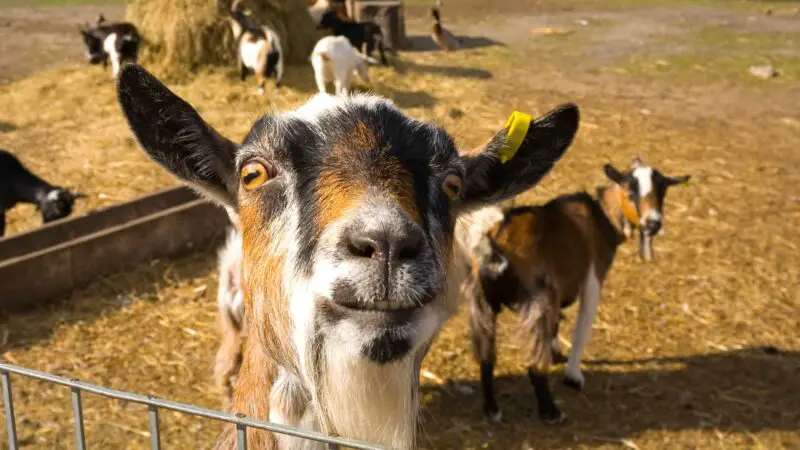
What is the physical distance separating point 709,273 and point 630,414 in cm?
307

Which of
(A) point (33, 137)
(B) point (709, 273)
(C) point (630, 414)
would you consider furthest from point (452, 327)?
(A) point (33, 137)

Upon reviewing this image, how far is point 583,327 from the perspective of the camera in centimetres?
717

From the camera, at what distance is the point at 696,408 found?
22.6 feet

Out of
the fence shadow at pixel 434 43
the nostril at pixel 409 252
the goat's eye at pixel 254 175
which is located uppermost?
the fence shadow at pixel 434 43

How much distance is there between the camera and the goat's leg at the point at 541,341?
21.4 feet

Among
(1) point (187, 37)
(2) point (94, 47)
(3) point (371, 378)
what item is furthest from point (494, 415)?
(2) point (94, 47)

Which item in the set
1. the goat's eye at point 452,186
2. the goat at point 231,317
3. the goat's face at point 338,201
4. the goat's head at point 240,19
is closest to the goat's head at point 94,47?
the goat's head at point 240,19

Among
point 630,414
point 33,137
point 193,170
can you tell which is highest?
point 193,170

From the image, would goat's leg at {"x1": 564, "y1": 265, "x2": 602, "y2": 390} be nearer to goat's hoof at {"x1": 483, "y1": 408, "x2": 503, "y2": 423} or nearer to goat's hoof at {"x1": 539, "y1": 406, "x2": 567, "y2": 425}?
goat's hoof at {"x1": 539, "y1": 406, "x2": 567, "y2": 425}

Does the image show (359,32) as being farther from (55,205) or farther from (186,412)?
(186,412)

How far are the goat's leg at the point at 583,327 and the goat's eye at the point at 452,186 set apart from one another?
4.01 metres

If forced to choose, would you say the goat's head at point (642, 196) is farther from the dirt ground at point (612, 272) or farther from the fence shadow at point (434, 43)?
the fence shadow at point (434, 43)

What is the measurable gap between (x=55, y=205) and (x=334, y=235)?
8.00 metres

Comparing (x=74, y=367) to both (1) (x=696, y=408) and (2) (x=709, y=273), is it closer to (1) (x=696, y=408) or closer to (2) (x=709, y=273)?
(1) (x=696, y=408)
